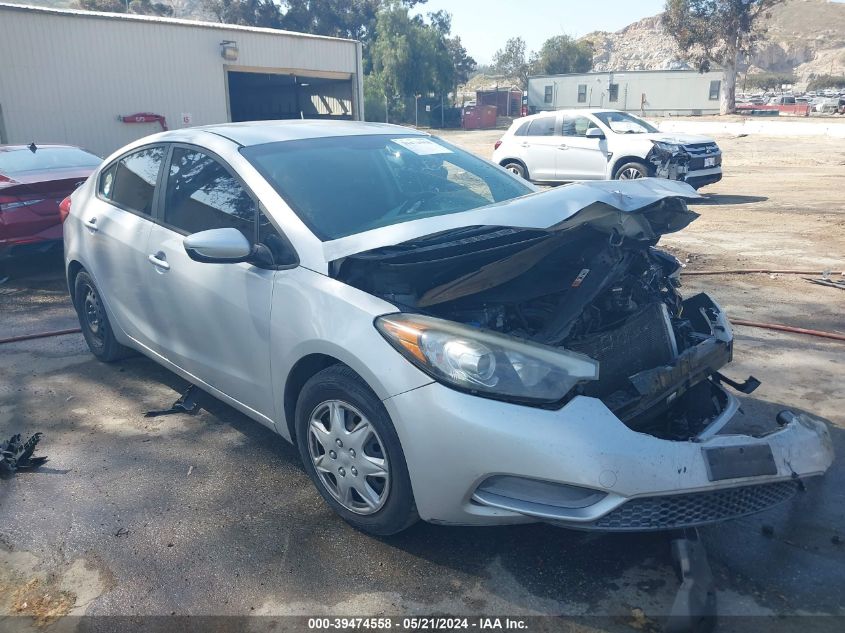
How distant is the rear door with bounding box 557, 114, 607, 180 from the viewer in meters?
14.5

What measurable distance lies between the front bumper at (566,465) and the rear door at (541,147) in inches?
515

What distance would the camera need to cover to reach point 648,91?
182 feet

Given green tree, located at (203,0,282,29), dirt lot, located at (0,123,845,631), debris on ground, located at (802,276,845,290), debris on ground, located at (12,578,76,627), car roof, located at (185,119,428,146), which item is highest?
green tree, located at (203,0,282,29)

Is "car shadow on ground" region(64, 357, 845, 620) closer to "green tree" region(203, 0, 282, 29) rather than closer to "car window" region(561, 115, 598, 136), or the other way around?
"car window" region(561, 115, 598, 136)

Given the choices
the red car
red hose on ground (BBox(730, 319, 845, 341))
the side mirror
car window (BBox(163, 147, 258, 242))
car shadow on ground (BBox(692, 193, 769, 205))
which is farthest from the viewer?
car shadow on ground (BBox(692, 193, 769, 205))

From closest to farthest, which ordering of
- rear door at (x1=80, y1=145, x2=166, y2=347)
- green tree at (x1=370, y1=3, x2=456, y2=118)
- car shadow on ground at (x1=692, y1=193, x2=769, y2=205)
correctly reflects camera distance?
rear door at (x1=80, y1=145, x2=166, y2=347), car shadow on ground at (x1=692, y1=193, x2=769, y2=205), green tree at (x1=370, y1=3, x2=456, y2=118)

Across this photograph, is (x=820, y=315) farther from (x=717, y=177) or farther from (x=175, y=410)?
(x=717, y=177)

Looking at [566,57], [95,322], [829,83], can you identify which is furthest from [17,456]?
[829,83]

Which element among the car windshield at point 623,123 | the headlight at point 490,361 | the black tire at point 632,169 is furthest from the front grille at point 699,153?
the headlight at point 490,361

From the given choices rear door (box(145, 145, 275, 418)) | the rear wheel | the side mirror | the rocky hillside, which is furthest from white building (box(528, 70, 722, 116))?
the rocky hillside

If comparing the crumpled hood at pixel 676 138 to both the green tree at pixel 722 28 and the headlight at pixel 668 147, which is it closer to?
the headlight at pixel 668 147

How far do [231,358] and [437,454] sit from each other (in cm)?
148

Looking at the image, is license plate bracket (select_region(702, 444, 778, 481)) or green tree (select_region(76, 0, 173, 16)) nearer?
license plate bracket (select_region(702, 444, 778, 481))

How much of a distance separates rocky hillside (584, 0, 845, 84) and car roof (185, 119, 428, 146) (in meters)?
119
